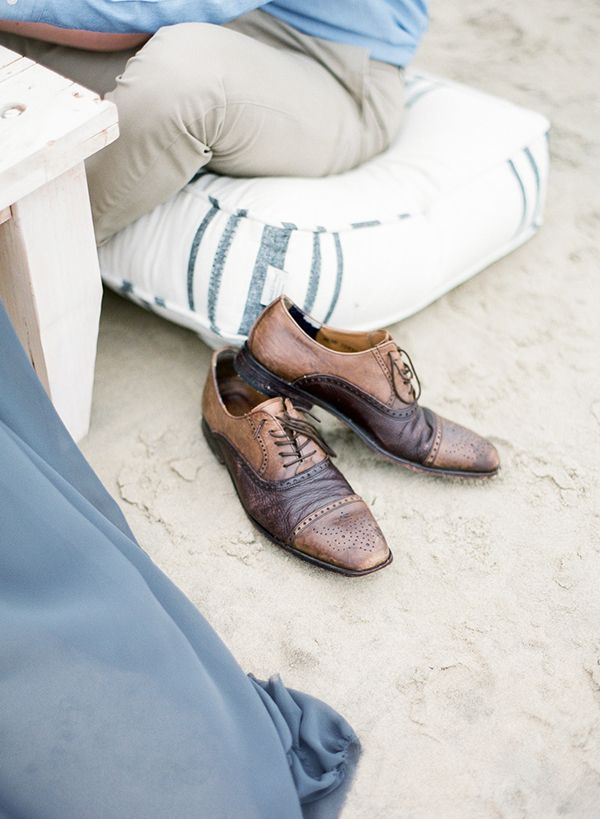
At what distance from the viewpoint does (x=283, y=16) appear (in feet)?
4.78

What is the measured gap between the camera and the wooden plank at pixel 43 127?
1035 millimetres

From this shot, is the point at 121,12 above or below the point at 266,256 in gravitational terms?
above

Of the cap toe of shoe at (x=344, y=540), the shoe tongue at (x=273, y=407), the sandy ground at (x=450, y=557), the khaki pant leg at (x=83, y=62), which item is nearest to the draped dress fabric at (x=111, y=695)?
the sandy ground at (x=450, y=557)

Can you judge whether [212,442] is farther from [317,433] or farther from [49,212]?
[49,212]

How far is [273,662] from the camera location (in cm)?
117

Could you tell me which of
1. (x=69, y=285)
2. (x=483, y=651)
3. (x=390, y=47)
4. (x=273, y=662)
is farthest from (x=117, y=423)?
(x=390, y=47)

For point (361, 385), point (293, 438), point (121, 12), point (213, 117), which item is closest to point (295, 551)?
point (293, 438)

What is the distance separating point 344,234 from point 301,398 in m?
0.29

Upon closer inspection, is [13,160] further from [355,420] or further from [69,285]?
[355,420]

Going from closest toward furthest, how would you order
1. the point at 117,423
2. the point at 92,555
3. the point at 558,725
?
1. the point at 92,555
2. the point at 558,725
3. the point at 117,423

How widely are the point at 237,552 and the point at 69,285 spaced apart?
0.45 meters

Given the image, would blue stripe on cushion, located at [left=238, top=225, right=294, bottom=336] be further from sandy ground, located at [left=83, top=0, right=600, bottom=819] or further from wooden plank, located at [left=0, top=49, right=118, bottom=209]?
wooden plank, located at [left=0, top=49, right=118, bottom=209]

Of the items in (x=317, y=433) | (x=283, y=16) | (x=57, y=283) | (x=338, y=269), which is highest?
(x=283, y=16)

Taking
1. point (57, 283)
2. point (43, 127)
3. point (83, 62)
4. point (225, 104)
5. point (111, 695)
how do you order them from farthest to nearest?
point (83, 62), point (225, 104), point (57, 283), point (43, 127), point (111, 695)
